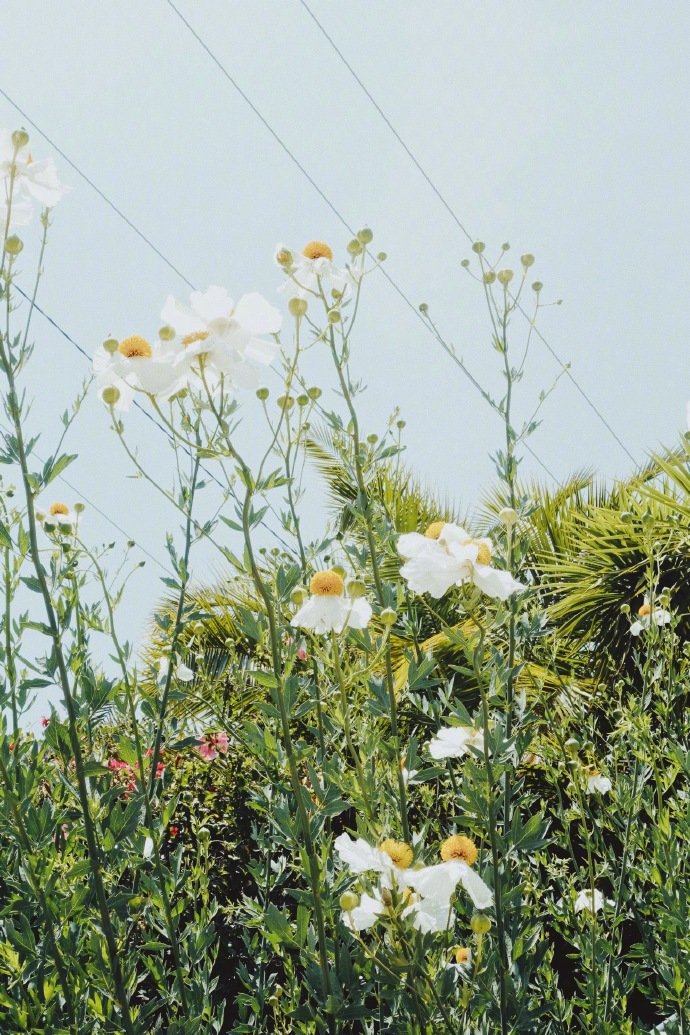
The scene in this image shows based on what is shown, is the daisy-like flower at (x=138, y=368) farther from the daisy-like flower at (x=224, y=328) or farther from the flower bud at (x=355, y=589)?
the flower bud at (x=355, y=589)

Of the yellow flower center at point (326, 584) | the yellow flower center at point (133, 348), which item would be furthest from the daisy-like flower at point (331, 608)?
the yellow flower center at point (133, 348)

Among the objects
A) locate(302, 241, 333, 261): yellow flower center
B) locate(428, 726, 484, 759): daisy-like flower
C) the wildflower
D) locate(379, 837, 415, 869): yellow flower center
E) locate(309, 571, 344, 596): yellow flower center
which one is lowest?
locate(379, 837, 415, 869): yellow flower center

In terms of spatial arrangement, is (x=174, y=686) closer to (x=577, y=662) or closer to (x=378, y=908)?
(x=378, y=908)

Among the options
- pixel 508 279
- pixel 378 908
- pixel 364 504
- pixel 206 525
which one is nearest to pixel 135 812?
pixel 378 908

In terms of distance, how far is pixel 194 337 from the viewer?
1.19m

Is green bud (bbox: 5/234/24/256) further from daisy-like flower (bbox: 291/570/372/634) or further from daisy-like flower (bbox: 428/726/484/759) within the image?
daisy-like flower (bbox: 428/726/484/759)

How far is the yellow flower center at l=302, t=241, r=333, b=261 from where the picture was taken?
1.85m

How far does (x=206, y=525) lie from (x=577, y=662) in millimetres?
4285

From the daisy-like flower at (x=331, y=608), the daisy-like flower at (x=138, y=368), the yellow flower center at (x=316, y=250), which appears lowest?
the daisy-like flower at (x=331, y=608)

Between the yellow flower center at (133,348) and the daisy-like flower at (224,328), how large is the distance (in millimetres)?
70

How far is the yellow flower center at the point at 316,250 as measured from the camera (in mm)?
1848

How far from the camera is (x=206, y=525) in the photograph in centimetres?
175

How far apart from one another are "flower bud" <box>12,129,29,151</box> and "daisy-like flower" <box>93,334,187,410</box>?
50 cm

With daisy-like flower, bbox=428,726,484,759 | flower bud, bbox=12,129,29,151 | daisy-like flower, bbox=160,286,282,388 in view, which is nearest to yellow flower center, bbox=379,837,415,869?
daisy-like flower, bbox=428,726,484,759
